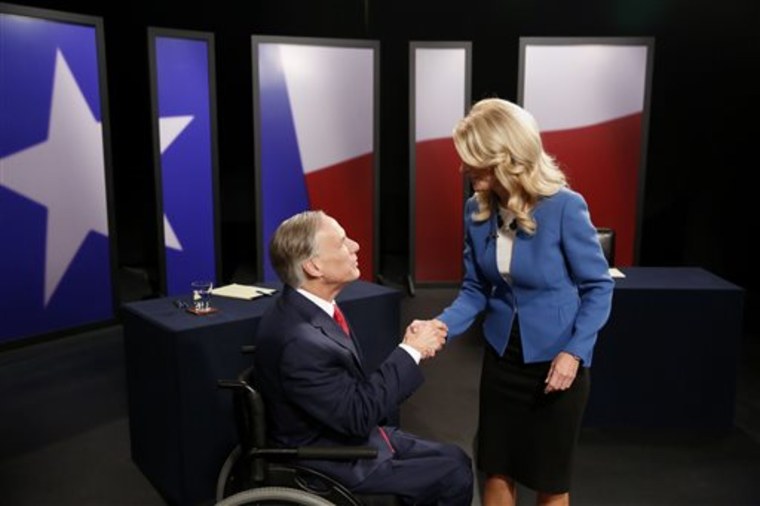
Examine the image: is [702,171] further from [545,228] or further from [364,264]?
[545,228]

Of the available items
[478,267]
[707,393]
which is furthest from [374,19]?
[478,267]

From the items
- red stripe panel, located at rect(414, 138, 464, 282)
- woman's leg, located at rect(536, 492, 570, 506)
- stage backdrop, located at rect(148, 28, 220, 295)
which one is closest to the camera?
woman's leg, located at rect(536, 492, 570, 506)

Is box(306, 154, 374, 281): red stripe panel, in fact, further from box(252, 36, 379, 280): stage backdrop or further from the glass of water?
the glass of water

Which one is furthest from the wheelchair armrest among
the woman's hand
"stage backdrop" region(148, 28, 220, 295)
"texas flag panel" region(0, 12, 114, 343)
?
"stage backdrop" region(148, 28, 220, 295)

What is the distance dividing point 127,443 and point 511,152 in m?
2.31

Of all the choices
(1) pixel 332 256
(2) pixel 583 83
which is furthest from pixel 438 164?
(1) pixel 332 256

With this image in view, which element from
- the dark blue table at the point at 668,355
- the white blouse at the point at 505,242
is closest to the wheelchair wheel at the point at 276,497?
the white blouse at the point at 505,242

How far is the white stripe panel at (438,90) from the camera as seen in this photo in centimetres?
573

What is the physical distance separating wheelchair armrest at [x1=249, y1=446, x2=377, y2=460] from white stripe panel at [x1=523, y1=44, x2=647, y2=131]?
161 inches

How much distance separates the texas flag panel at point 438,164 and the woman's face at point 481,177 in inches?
149

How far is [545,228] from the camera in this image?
1.94 m

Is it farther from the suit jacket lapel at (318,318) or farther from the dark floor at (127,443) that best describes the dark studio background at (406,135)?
the suit jacket lapel at (318,318)

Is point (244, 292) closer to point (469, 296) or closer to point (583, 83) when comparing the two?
point (469, 296)

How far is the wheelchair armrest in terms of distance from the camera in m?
1.75
